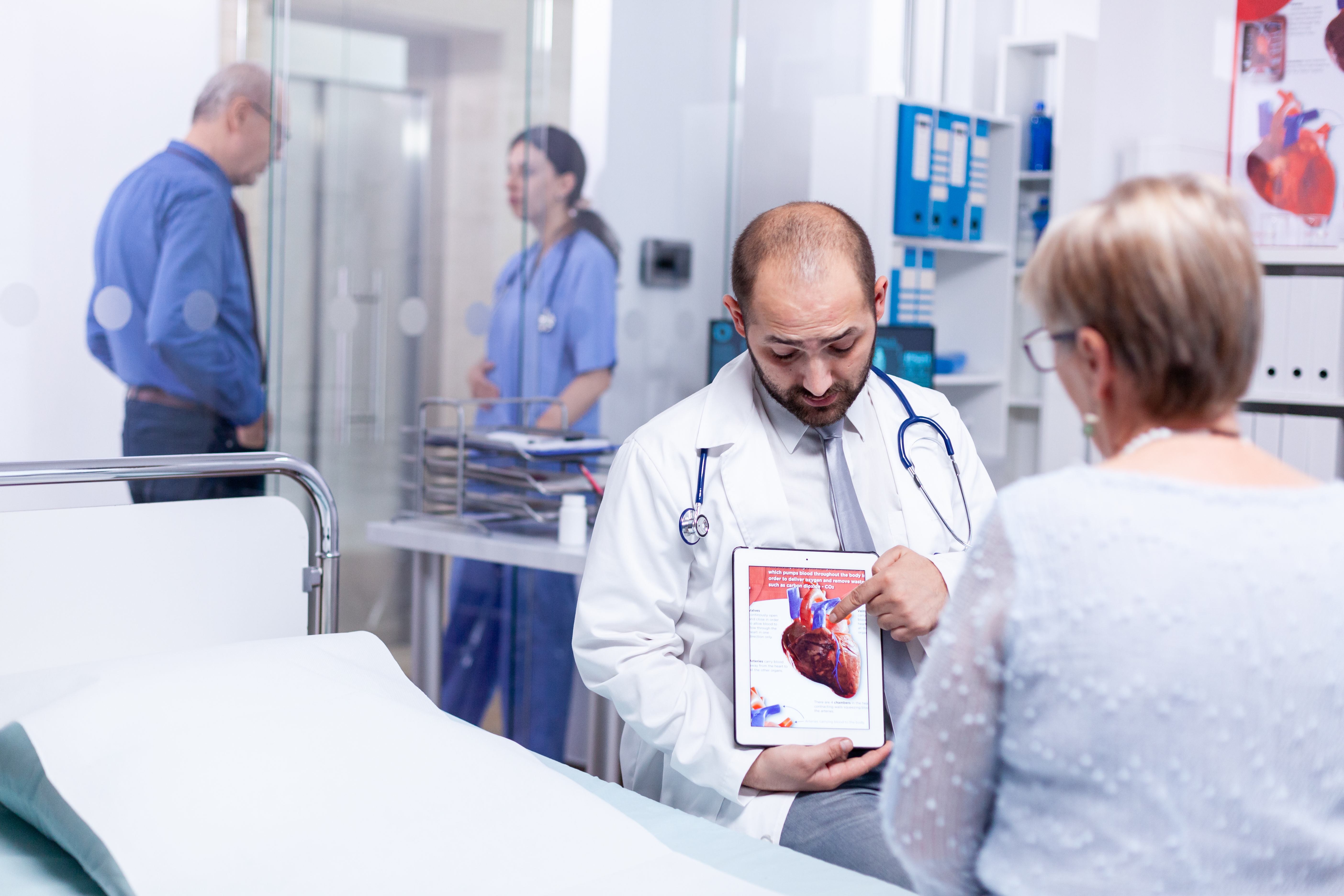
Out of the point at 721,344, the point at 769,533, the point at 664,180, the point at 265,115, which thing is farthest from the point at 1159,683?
the point at 664,180

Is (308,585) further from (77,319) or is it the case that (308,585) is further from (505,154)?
(505,154)

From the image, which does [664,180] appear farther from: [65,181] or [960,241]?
[65,181]

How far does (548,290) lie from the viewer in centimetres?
363

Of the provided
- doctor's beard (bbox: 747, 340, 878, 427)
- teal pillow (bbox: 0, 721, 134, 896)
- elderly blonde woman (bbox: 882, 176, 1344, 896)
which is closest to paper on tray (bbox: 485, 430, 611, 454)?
doctor's beard (bbox: 747, 340, 878, 427)

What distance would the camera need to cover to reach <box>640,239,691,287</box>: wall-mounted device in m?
4.04

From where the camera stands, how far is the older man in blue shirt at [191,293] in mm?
2898

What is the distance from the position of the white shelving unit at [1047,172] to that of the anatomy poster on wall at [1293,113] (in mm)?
658

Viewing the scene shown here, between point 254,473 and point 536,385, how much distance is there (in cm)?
155

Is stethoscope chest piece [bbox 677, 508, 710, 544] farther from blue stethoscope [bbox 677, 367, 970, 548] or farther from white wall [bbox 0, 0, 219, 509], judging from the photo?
white wall [bbox 0, 0, 219, 509]

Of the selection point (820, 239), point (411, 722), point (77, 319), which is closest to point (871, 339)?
point (820, 239)

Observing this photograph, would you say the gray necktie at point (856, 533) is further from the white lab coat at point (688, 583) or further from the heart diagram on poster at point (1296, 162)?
the heart diagram on poster at point (1296, 162)

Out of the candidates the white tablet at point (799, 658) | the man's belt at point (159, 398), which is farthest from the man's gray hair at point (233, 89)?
the white tablet at point (799, 658)

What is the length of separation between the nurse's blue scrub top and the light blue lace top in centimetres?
271

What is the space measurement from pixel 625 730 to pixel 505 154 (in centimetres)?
215
